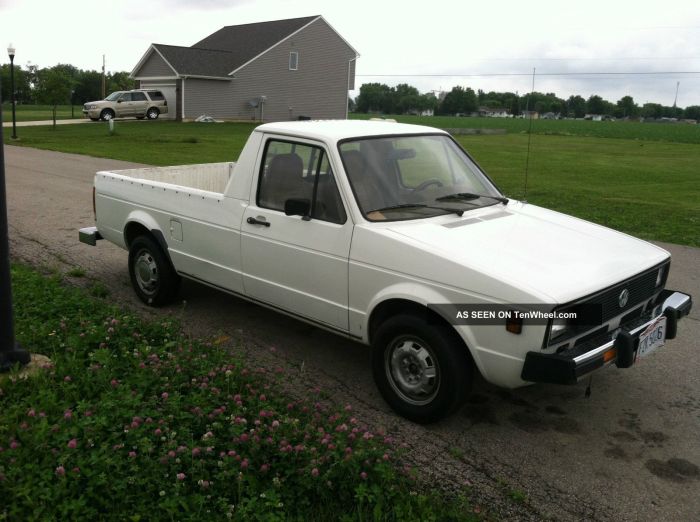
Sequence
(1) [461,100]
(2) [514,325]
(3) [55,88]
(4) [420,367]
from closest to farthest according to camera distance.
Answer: (2) [514,325], (4) [420,367], (3) [55,88], (1) [461,100]

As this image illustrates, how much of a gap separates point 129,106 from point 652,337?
4584 cm

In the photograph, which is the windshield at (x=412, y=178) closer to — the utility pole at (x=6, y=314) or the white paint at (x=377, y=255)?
the white paint at (x=377, y=255)

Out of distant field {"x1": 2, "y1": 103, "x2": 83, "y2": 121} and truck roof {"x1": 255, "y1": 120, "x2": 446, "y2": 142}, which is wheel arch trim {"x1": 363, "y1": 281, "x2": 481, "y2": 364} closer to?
truck roof {"x1": 255, "y1": 120, "x2": 446, "y2": 142}

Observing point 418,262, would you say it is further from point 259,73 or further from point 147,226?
point 259,73

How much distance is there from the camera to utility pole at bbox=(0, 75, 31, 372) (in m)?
4.55

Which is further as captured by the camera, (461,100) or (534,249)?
(461,100)

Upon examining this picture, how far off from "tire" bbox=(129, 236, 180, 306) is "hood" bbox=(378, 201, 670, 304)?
276 centimetres

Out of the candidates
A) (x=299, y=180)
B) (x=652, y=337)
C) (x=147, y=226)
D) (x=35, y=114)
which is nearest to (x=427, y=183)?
(x=299, y=180)

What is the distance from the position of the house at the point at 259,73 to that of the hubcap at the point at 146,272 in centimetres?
4130

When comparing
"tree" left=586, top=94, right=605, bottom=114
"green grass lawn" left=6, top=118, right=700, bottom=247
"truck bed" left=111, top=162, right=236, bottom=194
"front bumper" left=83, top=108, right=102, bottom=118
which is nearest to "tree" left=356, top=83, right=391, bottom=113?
"tree" left=586, top=94, right=605, bottom=114

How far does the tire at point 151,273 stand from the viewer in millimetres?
6367

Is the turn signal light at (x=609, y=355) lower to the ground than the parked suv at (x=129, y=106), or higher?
lower

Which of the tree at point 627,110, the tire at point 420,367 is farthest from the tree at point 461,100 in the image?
the tire at point 420,367

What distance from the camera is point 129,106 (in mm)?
45531
